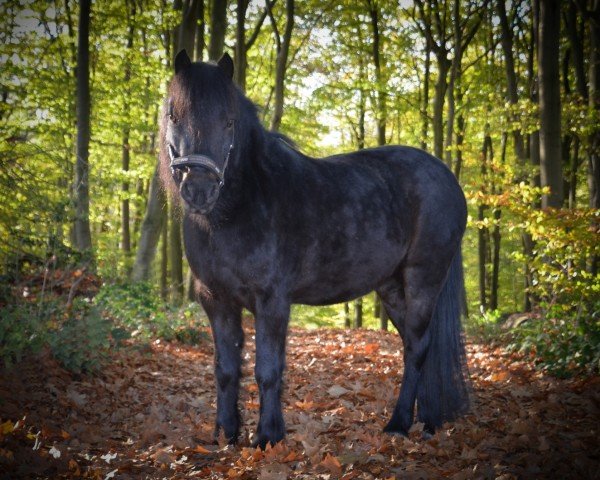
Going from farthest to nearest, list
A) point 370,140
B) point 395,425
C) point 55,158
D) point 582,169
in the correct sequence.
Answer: point 370,140 < point 582,169 < point 55,158 < point 395,425

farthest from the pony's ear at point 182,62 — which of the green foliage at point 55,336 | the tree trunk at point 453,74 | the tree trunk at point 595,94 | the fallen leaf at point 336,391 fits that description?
the tree trunk at point 453,74

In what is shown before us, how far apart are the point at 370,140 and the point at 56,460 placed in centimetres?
1997

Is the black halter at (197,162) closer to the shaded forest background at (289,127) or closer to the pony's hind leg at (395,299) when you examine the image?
the pony's hind leg at (395,299)

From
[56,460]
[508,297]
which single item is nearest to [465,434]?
[56,460]

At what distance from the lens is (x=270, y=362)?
349cm

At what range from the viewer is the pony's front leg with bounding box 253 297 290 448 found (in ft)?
11.3

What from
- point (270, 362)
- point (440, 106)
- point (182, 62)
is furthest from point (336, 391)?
point (440, 106)

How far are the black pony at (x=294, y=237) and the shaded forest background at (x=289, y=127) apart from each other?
2.21m

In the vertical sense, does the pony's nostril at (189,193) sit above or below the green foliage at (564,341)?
above

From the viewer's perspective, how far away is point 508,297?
74.9 ft

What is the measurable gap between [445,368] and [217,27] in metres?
8.86

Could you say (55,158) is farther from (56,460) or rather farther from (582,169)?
(582,169)

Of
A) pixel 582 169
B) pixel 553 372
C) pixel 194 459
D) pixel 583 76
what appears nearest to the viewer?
pixel 194 459

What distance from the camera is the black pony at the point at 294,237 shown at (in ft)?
10.4
